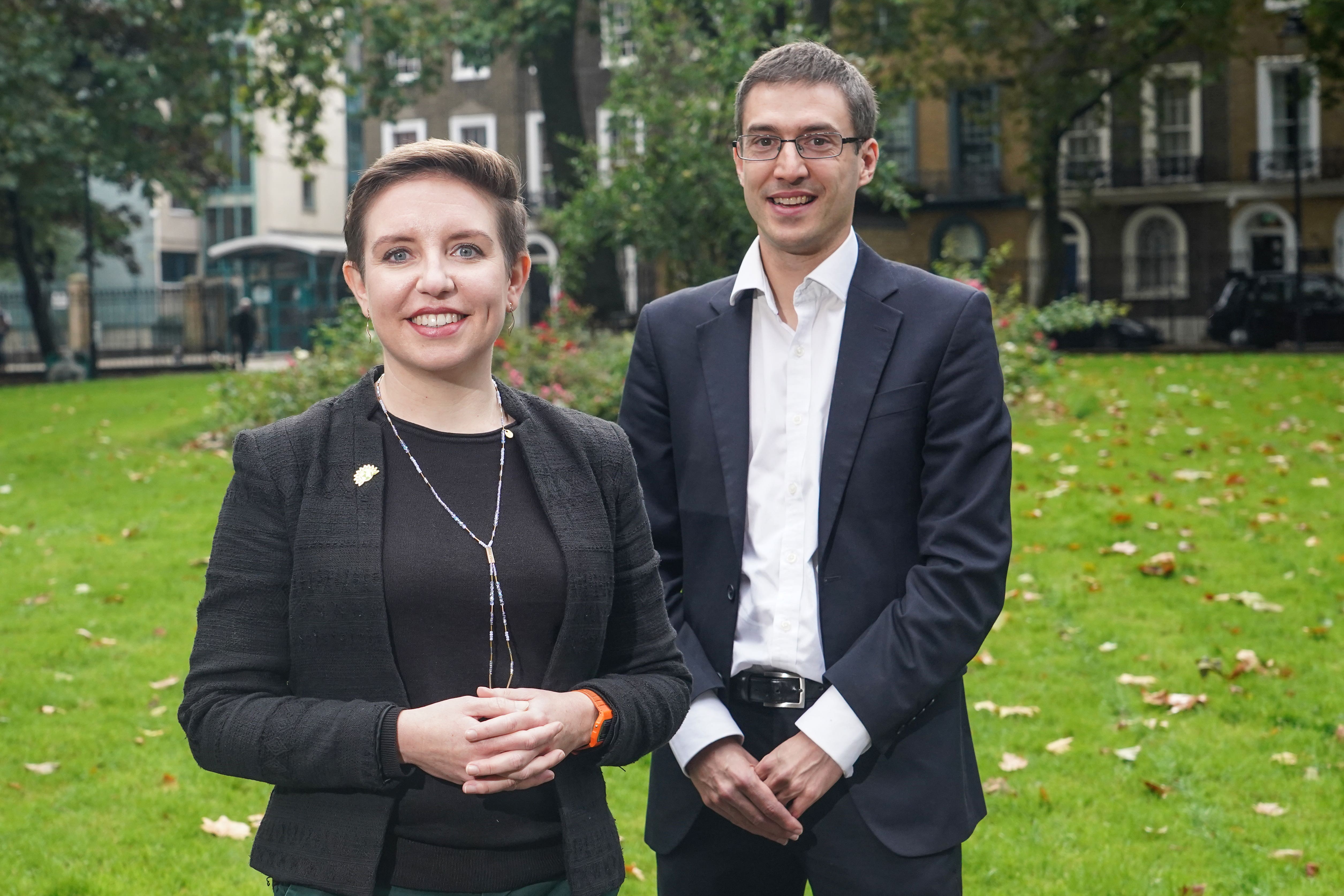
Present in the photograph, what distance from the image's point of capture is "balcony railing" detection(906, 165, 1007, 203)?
39.7 meters

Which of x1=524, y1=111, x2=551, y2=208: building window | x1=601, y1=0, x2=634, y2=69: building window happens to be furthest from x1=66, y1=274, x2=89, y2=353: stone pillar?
x1=601, y1=0, x2=634, y2=69: building window

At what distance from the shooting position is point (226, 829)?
5.06 m

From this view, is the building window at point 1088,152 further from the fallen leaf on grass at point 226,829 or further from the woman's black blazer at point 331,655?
the woman's black blazer at point 331,655

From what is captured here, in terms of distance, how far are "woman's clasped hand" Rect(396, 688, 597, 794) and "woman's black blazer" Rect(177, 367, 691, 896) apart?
7cm

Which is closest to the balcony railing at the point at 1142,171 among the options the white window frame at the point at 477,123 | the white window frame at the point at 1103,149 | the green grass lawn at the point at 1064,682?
the white window frame at the point at 1103,149

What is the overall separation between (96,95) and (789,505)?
2451cm

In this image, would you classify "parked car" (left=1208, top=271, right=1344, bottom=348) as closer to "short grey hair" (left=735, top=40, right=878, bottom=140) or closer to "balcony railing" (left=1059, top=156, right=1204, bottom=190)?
"balcony railing" (left=1059, top=156, right=1204, bottom=190)

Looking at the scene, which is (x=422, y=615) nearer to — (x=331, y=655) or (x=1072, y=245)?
(x=331, y=655)

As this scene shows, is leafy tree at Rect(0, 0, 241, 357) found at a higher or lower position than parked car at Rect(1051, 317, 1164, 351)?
higher

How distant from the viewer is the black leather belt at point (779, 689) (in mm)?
2701

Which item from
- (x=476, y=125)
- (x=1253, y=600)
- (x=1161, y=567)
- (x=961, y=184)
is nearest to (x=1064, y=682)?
(x=1253, y=600)

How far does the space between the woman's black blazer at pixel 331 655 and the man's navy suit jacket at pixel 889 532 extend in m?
0.53

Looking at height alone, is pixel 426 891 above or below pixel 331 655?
below

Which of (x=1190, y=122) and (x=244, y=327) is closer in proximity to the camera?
(x=244, y=327)
